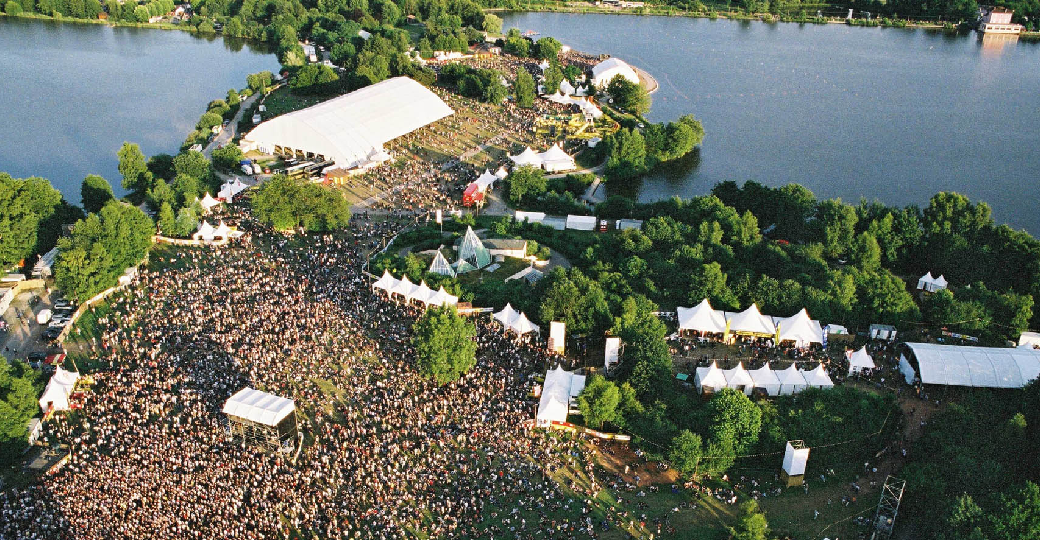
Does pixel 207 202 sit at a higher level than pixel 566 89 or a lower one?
lower

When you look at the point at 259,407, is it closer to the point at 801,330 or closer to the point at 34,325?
the point at 34,325

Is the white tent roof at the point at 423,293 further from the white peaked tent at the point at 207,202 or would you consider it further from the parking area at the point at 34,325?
the white peaked tent at the point at 207,202

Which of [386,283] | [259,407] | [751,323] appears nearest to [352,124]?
[386,283]

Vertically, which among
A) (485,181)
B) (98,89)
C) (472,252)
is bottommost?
(98,89)

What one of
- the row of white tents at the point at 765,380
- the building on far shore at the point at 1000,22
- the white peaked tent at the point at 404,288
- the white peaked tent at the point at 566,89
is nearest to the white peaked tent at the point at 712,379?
the row of white tents at the point at 765,380

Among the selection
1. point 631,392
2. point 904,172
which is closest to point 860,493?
point 631,392

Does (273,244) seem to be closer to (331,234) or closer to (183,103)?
(331,234)
